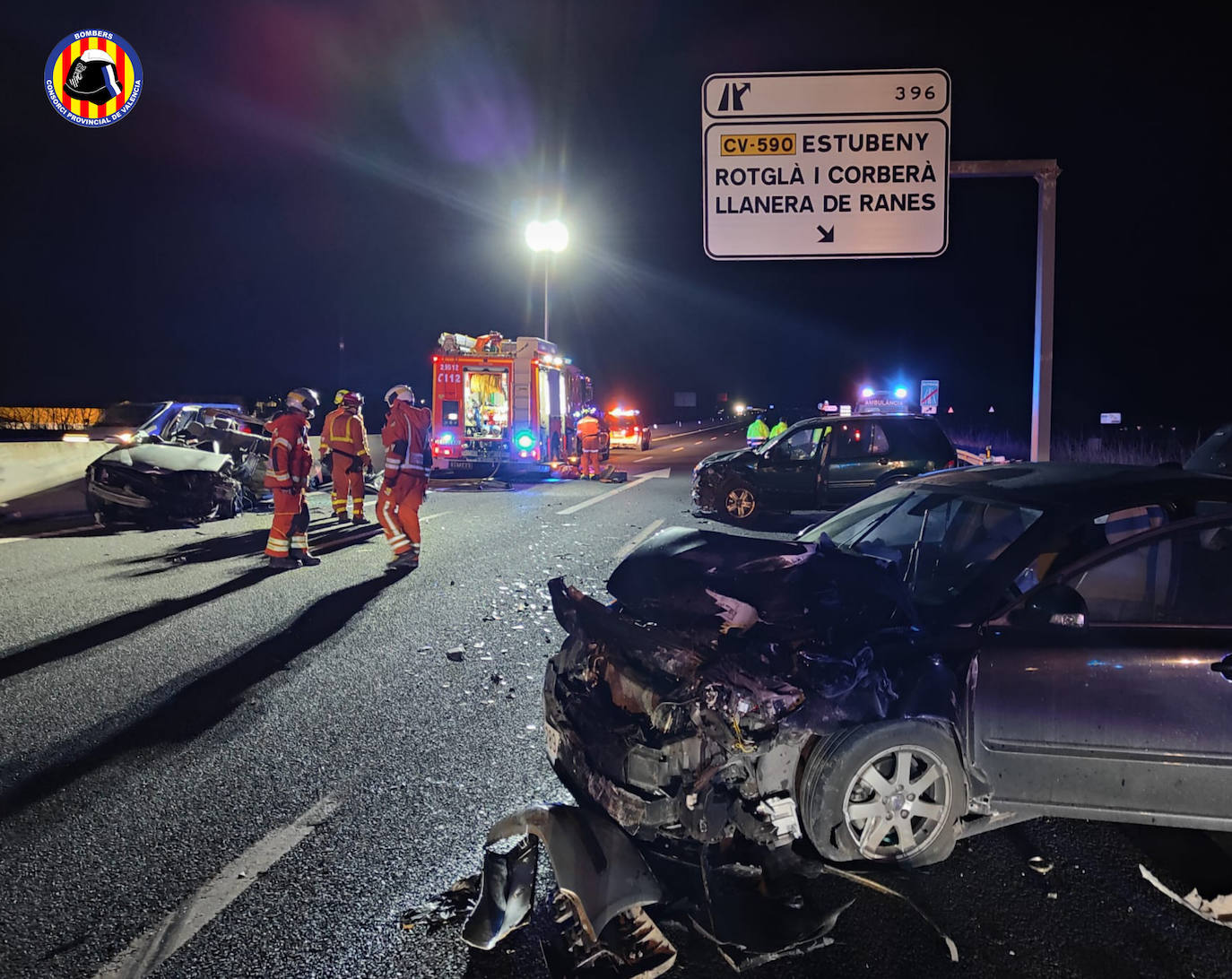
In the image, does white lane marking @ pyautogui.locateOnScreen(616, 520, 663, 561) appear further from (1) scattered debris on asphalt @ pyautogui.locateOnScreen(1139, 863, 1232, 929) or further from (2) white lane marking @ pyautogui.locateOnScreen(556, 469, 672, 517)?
(1) scattered debris on asphalt @ pyautogui.locateOnScreen(1139, 863, 1232, 929)

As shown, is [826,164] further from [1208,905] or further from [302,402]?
[1208,905]

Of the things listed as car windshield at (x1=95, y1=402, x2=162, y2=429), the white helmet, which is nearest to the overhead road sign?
the white helmet

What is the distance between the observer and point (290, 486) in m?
8.76

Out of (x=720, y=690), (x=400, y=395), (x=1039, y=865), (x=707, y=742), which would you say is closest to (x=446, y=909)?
(x=707, y=742)

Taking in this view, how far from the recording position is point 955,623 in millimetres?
3156

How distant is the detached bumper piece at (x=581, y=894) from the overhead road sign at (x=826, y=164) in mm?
6601

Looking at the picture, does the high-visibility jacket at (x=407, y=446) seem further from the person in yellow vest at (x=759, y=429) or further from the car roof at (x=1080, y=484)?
the person in yellow vest at (x=759, y=429)

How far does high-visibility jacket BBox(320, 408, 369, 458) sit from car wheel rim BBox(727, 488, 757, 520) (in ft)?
17.2

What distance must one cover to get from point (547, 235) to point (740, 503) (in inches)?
626

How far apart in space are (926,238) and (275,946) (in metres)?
7.92

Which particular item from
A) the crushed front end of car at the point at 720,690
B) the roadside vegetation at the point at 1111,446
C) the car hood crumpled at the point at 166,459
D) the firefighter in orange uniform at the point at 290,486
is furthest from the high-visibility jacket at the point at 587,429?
the crushed front end of car at the point at 720,690

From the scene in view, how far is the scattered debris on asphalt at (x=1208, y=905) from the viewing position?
108 inches

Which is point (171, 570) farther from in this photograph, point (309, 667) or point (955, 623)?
point (955, 623)

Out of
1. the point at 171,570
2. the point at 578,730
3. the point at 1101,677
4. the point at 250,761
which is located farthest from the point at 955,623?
the point at 171,570
